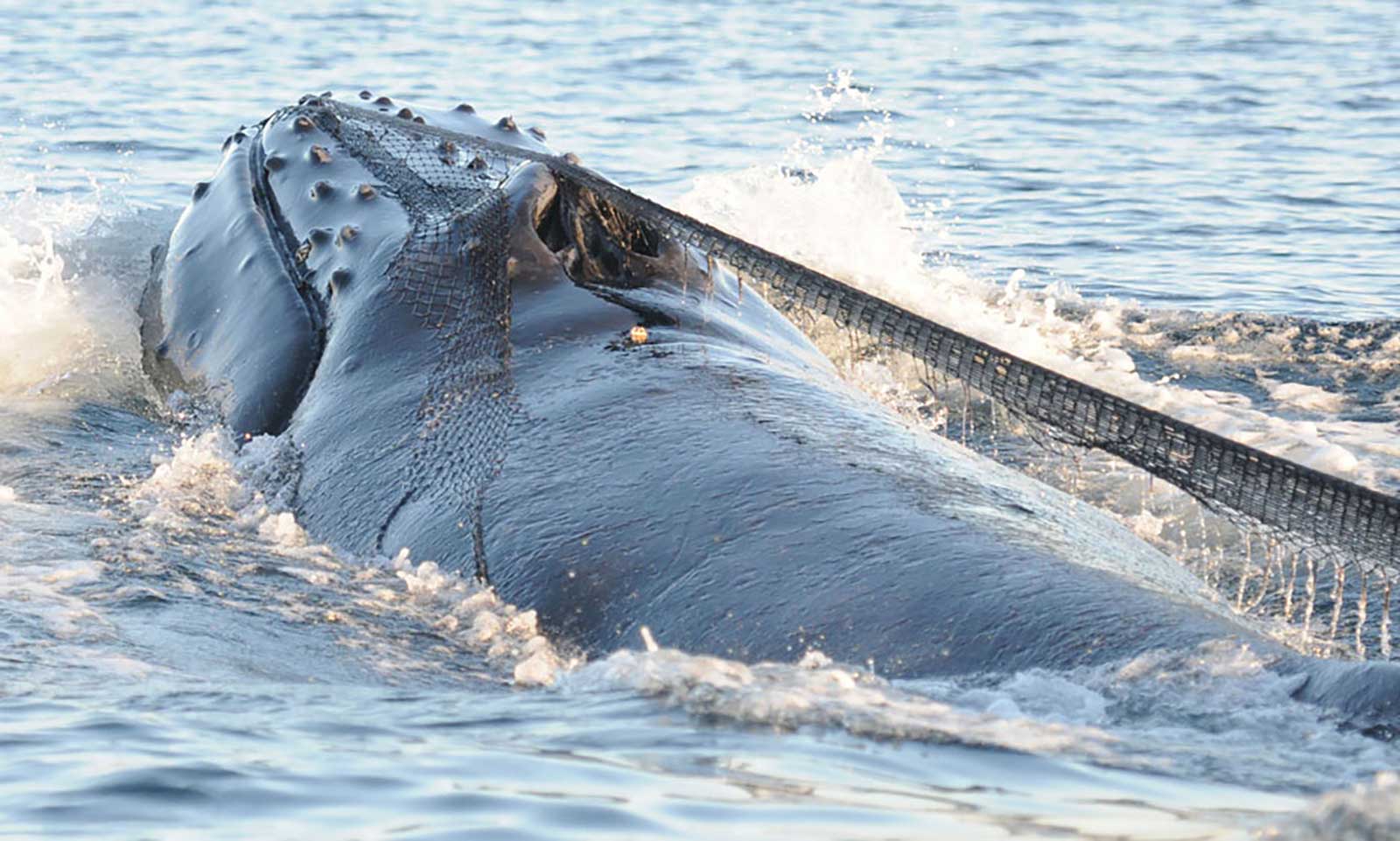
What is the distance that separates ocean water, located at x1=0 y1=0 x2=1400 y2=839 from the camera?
4551 millimetres

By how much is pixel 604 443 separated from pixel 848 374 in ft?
6.45

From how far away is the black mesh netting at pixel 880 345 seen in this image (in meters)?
5.10

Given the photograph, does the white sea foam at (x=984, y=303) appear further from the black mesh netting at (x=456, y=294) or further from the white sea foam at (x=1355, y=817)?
the white sea foam at (x=1355, y=817)

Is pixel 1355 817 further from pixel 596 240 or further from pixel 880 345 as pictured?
pixel 596 240

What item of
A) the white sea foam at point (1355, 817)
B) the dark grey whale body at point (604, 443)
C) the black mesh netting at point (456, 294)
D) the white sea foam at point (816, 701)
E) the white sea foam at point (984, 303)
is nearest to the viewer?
the white sea foam at point (1355, 817)

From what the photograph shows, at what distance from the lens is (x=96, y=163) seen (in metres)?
19.3

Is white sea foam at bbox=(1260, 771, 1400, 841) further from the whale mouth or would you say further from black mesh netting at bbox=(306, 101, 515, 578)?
the whale mouth

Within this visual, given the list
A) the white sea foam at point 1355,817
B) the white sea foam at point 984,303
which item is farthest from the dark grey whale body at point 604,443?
the white sea foam at point 984,303

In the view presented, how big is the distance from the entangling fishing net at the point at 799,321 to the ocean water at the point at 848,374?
0.44 meters

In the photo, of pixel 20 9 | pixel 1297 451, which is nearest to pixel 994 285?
pixel 1297 451

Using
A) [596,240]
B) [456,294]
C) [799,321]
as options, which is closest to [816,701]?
[456,294]

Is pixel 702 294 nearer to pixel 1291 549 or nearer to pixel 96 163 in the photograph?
pixel 1291 549

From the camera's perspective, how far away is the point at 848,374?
27.0 feet

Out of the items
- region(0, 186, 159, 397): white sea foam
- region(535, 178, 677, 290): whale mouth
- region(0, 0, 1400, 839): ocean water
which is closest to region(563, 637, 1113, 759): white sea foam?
region(0, 0, 1400, 839): ocean water
